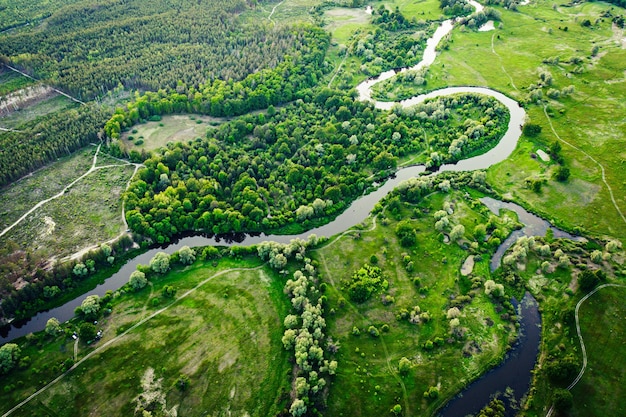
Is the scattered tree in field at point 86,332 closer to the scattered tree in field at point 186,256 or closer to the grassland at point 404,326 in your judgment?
the scattered tree in field at point 186,256

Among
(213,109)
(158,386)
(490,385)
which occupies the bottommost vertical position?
(490,385)

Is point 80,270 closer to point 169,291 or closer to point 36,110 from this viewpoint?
point 169,291

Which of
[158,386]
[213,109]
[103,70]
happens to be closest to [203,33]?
[103,70]

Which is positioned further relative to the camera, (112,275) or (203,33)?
(203,33)

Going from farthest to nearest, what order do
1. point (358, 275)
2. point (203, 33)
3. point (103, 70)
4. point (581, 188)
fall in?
point (203, 33)
point (103, 70)
point (581, 188)
point (358, 275)

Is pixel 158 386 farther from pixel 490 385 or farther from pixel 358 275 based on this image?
pixel 490 385

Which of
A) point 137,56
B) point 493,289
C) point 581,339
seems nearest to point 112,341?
point 493,289

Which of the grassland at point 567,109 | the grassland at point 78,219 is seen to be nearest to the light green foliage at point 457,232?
the grassland at point 567,109
